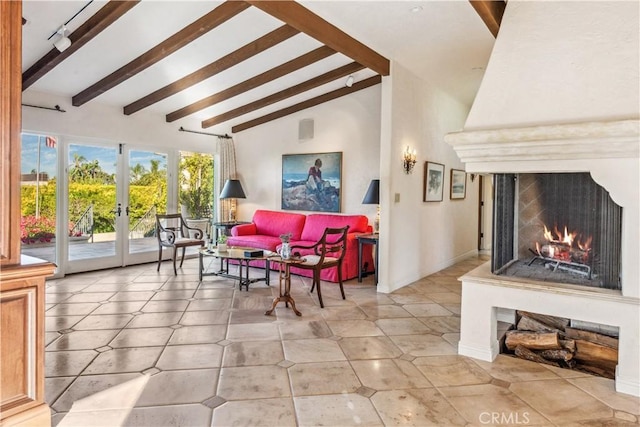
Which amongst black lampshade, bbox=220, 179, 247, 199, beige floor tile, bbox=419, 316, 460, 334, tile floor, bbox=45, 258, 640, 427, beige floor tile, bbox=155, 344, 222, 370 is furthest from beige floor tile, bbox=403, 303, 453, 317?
black lampshade, bbox=220, 179, 247, 199

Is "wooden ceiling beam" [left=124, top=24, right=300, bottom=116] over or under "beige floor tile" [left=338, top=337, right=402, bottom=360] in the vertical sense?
over

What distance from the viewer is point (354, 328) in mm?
3686

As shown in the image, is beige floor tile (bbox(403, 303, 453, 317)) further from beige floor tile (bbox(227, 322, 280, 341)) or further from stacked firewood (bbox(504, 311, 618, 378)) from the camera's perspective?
beige floor tile (bbox(227, 322, 280, 341))

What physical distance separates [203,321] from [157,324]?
422 mm

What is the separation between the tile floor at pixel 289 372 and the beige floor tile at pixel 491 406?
0.01 meters

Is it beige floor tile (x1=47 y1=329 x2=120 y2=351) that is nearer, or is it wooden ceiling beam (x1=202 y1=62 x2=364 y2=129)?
beige floor tile (x1=47 y1=329 x2=120 y2=351)

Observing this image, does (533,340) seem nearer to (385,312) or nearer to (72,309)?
(385,312)

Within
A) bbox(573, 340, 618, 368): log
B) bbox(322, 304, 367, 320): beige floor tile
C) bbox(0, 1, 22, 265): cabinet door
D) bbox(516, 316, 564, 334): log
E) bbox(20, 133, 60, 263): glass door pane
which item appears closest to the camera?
bbox(0, 1, 22, 265): cabinet door

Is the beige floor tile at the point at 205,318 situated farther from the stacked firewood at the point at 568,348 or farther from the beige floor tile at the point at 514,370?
the stacked firewood at the point at 568,348

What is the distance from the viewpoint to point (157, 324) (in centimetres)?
372

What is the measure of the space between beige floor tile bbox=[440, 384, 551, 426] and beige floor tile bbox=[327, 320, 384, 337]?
3.50 ft

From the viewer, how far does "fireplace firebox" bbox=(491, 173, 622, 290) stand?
290 cm

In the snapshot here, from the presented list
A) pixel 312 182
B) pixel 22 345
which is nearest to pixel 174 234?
pixel 312 182

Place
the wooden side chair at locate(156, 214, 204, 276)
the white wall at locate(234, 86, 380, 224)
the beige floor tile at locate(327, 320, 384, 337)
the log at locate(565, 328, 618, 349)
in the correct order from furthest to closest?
the white wall at locate(234, 86, 380, 224)
the wooden side chair at locate(156, 214, 204, 276)
the beige floor tile at locate(327, 320, 384, 337)
the log at locate(565, 328, 618, 349)
